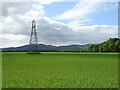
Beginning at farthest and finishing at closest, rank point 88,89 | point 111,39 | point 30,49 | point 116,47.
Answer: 1. point 111,39
2. point 116,47
3. point 30,49
4. point 88,89

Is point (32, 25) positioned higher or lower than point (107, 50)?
higher

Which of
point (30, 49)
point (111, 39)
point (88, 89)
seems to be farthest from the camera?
point (111, 39)

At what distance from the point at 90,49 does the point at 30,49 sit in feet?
274

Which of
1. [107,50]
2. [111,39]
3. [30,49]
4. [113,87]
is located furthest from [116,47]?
[113,87]

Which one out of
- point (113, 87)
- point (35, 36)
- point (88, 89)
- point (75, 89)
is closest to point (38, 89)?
point (75, 89)

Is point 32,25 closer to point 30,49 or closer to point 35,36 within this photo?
point 35,36

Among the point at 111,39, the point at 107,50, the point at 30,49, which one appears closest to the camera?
the point at 30,49

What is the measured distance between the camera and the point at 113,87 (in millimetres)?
10555

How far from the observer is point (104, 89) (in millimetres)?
10102

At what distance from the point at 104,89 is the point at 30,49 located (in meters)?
76.5

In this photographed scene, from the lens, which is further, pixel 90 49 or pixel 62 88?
pixel 90 49

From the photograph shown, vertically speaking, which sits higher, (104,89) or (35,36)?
(35,36)

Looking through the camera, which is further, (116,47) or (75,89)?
(116,47)

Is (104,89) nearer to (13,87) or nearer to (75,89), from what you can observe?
(75,89)
